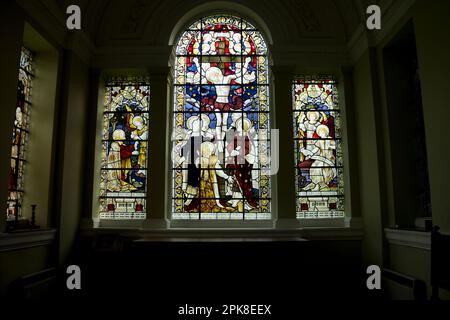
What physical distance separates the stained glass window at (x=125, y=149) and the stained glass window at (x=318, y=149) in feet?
8.36

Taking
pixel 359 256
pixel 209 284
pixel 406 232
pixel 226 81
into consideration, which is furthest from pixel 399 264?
pixel 226 81

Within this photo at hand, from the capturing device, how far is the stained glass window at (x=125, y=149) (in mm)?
6340

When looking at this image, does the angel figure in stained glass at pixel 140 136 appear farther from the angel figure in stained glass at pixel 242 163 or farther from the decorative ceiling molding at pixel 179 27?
the angel figure in stained glass at pixel 242 163

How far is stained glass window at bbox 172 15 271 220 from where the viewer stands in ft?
20.9

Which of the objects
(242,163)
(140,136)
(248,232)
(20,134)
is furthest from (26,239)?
(242,163)

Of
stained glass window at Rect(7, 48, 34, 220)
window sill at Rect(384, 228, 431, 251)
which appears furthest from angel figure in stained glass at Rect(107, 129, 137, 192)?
window sill at Rect(384, 228, 431, 251)

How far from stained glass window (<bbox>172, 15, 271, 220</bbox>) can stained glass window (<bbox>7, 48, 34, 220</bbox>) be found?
222 centimetres

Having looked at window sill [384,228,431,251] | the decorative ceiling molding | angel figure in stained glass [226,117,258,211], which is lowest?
window sill [384,228,431,251]

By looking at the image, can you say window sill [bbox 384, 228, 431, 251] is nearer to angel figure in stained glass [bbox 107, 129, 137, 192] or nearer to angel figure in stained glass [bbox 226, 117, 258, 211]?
angel figure in stained glass [bbox 226, 117, 258, 211]


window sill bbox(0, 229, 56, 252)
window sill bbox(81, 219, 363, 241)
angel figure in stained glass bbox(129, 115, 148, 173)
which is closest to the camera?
window sill bbox(0, 229, 56, 252)

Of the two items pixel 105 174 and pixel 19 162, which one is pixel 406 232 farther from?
pixel 19 162

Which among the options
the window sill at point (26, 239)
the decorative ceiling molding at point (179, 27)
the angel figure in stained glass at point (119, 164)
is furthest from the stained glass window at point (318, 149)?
the window sill at point (26, 239)

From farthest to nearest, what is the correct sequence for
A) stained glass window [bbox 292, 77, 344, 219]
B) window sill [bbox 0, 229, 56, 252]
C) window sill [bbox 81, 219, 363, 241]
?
stained glass window [bbox 292, 77, 344, 219] < window sill [bbox 81, 219, 363, 241] < window sill [bbox 0, 229, 56, 252]

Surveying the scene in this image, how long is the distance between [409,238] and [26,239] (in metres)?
4.58
